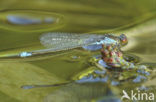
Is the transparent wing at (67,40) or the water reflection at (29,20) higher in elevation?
the water reflection at (29,20)

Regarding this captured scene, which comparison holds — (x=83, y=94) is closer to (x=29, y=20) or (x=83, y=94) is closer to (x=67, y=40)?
(x=67, y=40)

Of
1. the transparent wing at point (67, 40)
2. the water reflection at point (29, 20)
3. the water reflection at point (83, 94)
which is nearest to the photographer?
the water reflection at point (83, 94)

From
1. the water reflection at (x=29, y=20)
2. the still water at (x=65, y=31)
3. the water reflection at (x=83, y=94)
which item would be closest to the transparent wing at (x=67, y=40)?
the still water at (x=65, y=31)

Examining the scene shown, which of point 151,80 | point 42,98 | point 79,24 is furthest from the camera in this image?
point 79,24

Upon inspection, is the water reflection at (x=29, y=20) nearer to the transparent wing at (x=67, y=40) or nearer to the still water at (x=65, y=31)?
the still water at (x=65, y=31)

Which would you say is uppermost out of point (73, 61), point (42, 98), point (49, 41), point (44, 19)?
point (44, 19)

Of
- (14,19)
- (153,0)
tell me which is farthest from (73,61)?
(153,0)

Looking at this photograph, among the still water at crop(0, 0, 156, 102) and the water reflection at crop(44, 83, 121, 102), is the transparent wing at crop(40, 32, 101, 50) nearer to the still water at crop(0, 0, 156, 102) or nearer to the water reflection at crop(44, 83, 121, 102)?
the still water at crop(0, 0, 156, 102)

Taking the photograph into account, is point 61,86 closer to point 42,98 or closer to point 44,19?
point 42,98
